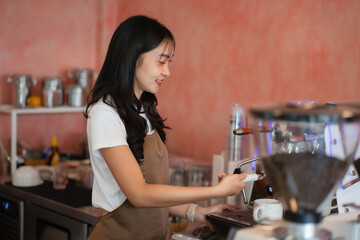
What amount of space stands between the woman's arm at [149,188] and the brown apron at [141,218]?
207mm

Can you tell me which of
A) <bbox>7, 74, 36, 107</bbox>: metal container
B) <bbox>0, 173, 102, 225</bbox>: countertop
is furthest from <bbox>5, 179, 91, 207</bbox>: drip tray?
<bbox>7, 74, 36, 107</bbox>: metal container

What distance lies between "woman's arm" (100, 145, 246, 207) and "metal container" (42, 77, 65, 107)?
195cm

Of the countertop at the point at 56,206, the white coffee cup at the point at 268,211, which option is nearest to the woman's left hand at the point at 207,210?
the white coffee cup at the point at 268,211

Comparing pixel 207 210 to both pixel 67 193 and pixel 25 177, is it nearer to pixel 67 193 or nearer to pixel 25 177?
pixel 67 193

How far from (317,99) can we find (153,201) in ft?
4.65

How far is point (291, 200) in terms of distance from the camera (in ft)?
4.27

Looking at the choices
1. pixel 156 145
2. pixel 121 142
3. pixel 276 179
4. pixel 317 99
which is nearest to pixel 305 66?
pixel 317 99

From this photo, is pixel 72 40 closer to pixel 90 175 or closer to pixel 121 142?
pixel 90 175

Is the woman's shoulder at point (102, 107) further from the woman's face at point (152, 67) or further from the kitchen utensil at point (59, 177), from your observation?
the kitchen utensil at point (59, 177)

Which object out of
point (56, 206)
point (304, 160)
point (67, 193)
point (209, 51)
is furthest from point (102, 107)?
point (209, 51)

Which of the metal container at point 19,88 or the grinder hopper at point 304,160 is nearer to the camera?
the grinder hopper at point 304,160

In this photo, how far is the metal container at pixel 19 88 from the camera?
357 cm

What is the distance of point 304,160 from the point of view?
1.30 m

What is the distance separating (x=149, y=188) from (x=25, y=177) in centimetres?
169
